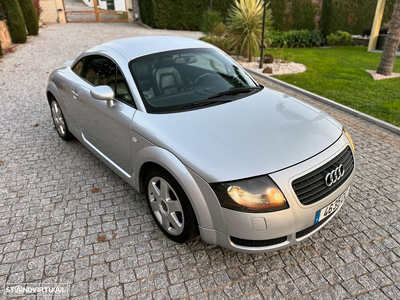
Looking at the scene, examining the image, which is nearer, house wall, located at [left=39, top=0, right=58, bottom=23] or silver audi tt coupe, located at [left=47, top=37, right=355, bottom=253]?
silver audi tt coupe, located at [left=47, top=37, right=355, bottom=253]

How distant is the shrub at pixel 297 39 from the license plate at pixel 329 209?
48.1 feet

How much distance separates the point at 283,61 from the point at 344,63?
7.57 feet

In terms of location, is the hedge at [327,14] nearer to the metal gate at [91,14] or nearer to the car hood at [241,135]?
the metal gate at [91,14]

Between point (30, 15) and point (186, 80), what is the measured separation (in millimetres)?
17225

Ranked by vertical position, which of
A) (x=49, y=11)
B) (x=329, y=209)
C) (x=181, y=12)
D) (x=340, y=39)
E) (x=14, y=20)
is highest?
(x=49, y=11)

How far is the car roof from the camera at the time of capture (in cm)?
330

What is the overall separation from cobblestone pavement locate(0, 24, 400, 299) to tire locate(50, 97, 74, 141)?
0.56 m

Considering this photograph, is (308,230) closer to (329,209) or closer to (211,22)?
(329,209)

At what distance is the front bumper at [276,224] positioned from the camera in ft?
7.02

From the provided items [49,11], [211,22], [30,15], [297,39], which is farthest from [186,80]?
[49,11]

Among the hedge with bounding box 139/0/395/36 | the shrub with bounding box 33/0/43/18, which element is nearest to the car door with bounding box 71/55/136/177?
the hedge with bounding box 139/0/395/36

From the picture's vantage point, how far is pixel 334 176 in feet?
7.97

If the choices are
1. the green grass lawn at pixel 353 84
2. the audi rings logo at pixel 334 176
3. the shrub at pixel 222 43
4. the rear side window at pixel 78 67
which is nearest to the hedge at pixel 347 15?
the green grass lawn at pixel 353 84

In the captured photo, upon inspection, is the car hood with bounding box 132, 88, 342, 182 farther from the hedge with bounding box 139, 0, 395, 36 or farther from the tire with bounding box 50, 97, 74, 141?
the hedge with bounding box 139, 0, 395, 36
